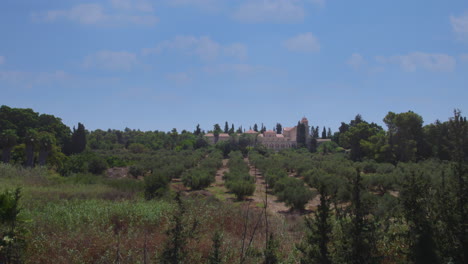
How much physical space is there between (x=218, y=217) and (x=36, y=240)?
572cm

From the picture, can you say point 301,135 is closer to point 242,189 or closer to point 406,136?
point 406,136

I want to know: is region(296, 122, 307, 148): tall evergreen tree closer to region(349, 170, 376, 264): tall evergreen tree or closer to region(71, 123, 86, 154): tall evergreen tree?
region(71, 123, 86, 154): tall evergreen tree

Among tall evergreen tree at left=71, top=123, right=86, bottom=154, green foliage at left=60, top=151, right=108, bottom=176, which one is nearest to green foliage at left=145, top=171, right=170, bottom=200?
green foliage at left=60, top=151, right=108, bottom=176

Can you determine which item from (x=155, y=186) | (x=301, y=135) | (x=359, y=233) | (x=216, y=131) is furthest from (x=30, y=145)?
(x=301, y=135)

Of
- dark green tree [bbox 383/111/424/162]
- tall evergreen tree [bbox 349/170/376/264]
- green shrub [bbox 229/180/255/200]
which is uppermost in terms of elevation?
dark green tree [bbox 383/111/424/162]

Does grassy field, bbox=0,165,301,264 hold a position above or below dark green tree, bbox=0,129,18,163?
below

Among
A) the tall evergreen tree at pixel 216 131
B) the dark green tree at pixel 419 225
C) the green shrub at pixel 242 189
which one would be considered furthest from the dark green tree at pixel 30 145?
the tall evergreen tree at pixel 216 131

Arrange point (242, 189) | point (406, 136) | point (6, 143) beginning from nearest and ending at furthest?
point (242, 189)
point (6, 143)
point (406, 136)

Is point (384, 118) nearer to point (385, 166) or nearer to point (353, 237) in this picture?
point (385, 166)

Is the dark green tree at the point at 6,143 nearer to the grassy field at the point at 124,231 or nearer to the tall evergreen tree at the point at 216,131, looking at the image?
the grassy field at the point at 124,231

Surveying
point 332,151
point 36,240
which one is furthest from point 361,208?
point 332,151

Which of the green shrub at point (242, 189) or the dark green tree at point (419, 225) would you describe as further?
the green shrub at point (242, 189)

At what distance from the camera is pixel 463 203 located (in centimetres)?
549

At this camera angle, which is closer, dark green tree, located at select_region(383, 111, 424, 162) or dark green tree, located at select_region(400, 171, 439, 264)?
dark green tree, located at select_region(400, 171, 439, 264)
